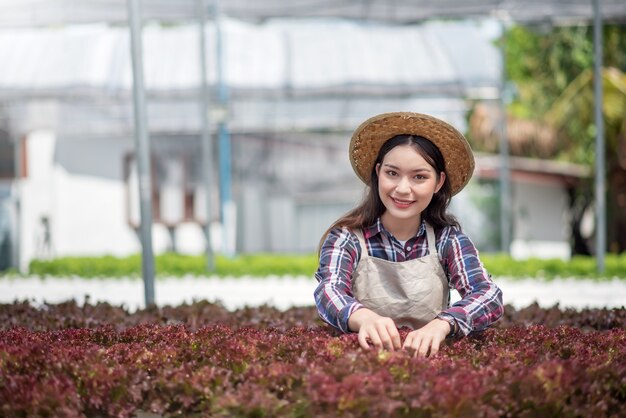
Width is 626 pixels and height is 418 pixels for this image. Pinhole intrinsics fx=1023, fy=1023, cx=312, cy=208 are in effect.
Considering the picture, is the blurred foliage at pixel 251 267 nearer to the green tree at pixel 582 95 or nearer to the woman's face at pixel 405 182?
the green tree at pixel 582 95

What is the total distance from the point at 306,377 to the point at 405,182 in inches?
41.1

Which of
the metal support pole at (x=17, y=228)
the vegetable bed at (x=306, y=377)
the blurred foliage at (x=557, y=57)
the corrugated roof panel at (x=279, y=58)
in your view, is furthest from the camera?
the blurred foliage at (x=557, y=57)

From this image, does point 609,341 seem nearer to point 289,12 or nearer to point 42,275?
point 289,12

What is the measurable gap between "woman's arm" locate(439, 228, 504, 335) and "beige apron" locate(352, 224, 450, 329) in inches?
3.2

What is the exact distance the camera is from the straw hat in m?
3.93

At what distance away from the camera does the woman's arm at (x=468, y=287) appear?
12.2ft

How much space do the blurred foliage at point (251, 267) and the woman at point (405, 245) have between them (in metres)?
11.6

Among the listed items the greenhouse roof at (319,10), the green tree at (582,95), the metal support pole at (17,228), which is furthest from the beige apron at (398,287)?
the metal support pole at (17,228)

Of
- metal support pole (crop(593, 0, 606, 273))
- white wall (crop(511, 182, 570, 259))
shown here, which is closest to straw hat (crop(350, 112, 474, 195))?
metal support pole (crop(593, 0, 606, 273))

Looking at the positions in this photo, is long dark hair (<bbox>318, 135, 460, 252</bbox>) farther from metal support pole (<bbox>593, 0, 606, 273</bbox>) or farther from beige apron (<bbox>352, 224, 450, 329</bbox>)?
metal support pole (<bbox>593, 0, 606, 273</bbox>)

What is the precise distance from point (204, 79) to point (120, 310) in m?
11.5

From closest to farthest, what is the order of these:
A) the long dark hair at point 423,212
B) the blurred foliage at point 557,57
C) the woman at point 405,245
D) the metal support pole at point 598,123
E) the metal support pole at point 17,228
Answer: the woman at point 405,245
the long dark hair at point 423,212
the metal support pole at point 598,123
the metal support pole at point 17,228
the blurred foliage at point 557,57

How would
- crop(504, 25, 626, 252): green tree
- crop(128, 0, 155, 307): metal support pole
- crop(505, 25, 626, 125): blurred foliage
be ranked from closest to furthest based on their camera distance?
crop(128, 0, 155, 307): metal support pole
crop(504, 25, 626, 252): green tree
crop(505, 25, 626, 125): blurred foliage

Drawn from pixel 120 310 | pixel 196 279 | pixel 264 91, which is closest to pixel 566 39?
pixel 264 91
